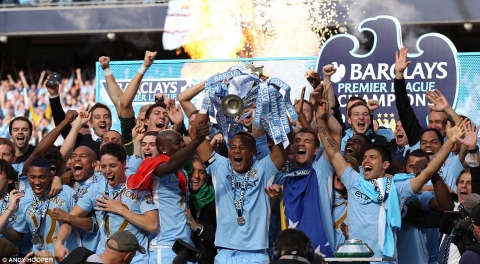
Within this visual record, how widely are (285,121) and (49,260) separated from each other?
2.26 m

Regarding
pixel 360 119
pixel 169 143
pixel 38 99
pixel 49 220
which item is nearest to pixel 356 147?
pixel 360 119

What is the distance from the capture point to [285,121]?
7691 millimetres

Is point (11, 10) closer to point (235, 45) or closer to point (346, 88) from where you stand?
point (235, 45)

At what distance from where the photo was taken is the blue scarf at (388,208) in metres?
7.30

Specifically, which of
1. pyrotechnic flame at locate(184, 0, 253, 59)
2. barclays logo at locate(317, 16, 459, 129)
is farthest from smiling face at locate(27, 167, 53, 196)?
pyrotechnic flame at locate(184, 0, 253, 59)

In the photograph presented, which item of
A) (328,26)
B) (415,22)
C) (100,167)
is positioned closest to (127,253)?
(100,167)

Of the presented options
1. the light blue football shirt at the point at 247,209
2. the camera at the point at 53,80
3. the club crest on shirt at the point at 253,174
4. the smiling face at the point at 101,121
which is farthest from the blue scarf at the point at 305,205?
the camera at the point at 53,80

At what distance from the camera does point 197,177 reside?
7930mm

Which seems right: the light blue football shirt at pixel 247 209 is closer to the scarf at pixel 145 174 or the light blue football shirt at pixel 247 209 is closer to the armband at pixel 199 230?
the armband at pixel 199 230

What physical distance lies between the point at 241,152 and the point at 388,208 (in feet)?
4.23

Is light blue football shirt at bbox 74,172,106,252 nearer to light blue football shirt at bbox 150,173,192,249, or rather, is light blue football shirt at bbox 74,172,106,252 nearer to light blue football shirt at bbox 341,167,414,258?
light blue football shirt at bbox 150,173,192,249

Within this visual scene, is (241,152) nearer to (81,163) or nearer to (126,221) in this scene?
(126,221)

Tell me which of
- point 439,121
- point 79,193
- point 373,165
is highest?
point 439,121

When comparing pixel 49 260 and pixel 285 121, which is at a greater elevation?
pixel 285 121
